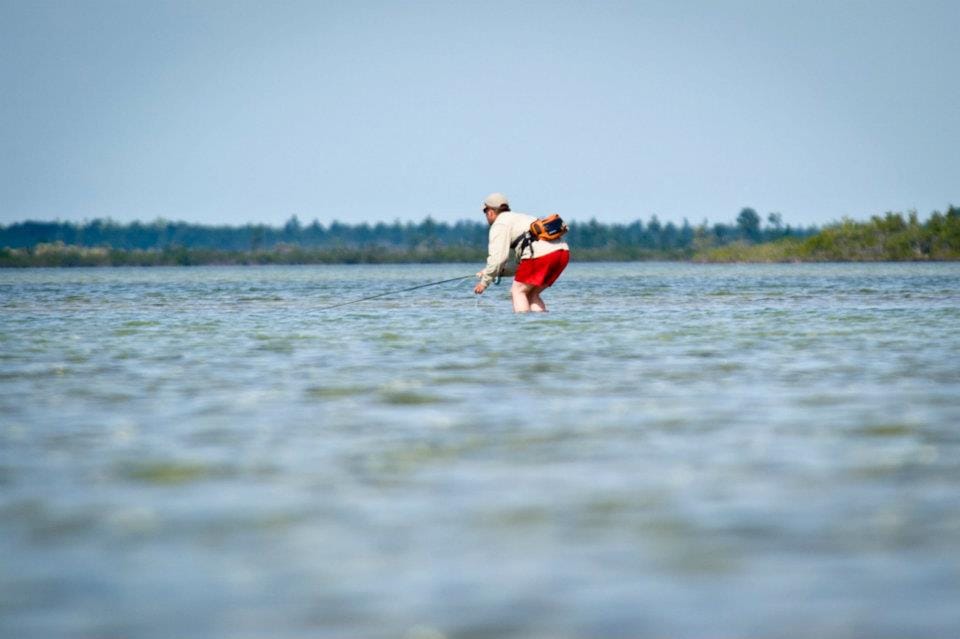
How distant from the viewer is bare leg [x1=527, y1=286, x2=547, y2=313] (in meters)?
21.3

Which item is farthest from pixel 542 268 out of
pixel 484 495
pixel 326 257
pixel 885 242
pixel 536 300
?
pixel 326 257

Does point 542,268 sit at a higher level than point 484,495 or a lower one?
higher

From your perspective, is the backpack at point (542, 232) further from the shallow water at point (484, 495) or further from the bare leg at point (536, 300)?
the shallow water at point (484, 495)

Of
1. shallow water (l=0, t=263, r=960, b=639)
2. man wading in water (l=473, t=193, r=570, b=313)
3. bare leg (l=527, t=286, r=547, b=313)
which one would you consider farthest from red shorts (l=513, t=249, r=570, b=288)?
shallow water (l=0, t=263, r=960, b=639)

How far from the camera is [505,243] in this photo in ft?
64.0

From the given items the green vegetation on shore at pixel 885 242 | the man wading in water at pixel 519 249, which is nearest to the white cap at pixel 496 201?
the man wading in water at pixel 519 249

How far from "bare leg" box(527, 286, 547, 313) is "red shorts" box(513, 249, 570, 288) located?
0.66m

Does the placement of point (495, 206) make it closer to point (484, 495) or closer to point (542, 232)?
point (542, 232)

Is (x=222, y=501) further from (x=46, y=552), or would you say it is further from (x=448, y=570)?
(x=448, y=570)

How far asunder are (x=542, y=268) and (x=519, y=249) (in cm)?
44

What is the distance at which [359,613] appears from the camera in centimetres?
458

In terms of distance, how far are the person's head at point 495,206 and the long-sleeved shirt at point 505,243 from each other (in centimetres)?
7

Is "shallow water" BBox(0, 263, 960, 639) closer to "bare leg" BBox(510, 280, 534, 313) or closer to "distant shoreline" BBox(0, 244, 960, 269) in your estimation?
"bare leg" BBox(510, 280, 534, 313)

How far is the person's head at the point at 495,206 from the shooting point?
783 inches
